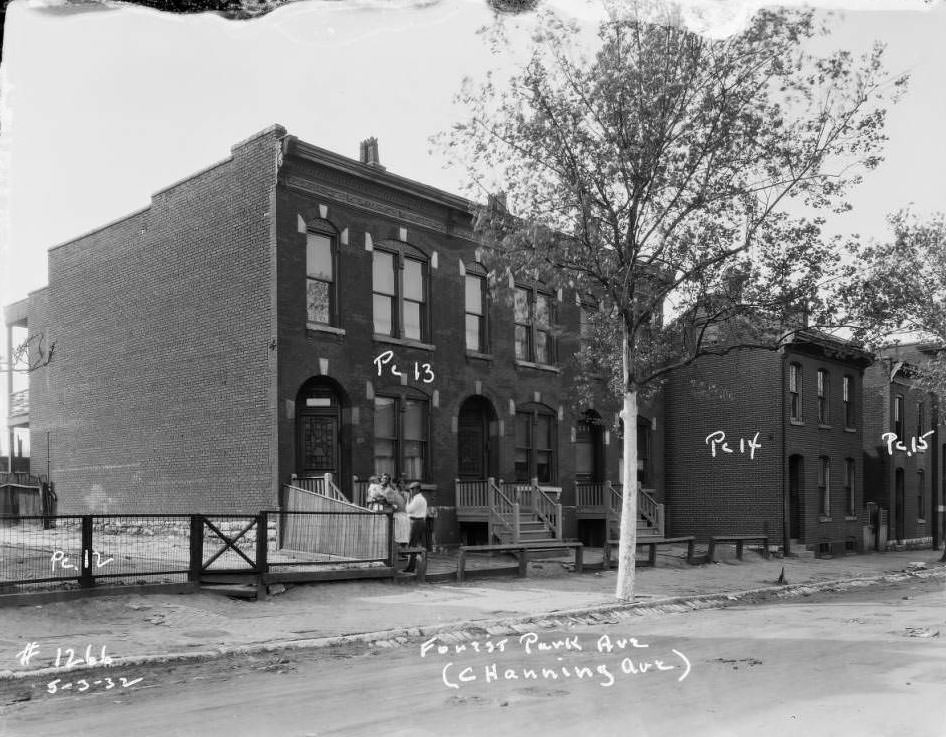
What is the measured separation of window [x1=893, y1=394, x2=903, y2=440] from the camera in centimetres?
4212

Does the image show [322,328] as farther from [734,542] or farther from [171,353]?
[734,542]

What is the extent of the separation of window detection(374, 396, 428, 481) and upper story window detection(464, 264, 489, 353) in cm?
267

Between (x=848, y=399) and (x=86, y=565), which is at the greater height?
(x=848, y=399)

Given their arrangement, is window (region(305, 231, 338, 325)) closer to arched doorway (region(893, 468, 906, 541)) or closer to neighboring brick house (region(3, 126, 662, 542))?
neighboring brick house (region(3, 126, 662, 542))

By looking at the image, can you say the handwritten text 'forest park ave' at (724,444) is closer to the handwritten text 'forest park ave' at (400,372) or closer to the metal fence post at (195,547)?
the handwritten text 'forest park ave' at (400,372)

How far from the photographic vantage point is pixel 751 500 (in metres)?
31.7

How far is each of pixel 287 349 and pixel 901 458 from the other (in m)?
30.9

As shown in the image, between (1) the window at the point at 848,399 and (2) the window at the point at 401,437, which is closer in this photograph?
(2) the window at the point at 401,437

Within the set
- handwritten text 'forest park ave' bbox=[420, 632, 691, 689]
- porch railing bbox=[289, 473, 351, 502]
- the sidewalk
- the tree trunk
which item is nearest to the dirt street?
handwritten text 'forest park ave' bbox=[420, 632, 691, 689]

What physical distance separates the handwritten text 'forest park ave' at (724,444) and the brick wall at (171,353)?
56.0 ft

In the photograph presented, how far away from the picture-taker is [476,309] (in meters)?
26.0

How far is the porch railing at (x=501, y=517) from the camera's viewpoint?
23181 millimetres

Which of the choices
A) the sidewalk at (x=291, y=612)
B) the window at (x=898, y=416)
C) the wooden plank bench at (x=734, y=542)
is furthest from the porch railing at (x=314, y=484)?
the window at (x=898, y=416)

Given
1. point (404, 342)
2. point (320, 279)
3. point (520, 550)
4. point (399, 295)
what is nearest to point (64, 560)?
point (520, 550)
